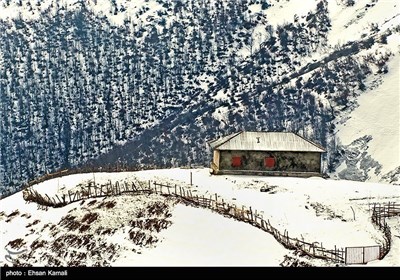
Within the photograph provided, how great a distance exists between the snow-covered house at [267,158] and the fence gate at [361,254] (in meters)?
26.0

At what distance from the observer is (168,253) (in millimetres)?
43250

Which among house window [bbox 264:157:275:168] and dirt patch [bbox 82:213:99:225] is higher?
house window [bbox 264:157:275:168]

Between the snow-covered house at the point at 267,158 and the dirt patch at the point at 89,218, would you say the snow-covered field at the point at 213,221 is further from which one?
the snow-covered house at the point at 267,158

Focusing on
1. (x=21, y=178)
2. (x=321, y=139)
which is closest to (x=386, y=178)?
(x=321, y=139)

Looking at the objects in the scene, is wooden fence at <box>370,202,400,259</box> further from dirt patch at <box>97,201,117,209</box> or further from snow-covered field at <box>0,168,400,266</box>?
dirt patch at <box>97,201,117,209</box>

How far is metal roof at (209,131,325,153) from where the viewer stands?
6831cm

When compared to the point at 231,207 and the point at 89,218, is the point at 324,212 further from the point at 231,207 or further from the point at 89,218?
the point at 89,218

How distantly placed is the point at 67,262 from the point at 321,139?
124m

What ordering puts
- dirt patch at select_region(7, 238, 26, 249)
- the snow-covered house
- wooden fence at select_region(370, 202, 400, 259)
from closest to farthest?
wooden fence at select_region(370, 202, 400, 259) < dirt patch at select_region(7, 238, 26, 249) < the snow-covered house

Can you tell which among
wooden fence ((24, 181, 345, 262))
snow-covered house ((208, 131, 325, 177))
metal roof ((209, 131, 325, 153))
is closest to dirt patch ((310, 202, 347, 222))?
wooden fence ((24, 181, 345, 262))

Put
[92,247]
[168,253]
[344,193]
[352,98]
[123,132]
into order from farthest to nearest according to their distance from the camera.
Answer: [123,132] → [352,98] → [344,193] → [92,247] → [168,253]

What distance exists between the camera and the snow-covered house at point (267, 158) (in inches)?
2682

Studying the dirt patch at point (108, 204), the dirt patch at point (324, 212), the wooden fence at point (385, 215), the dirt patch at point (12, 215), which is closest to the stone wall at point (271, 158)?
the dirt patch at point (324, 212)
